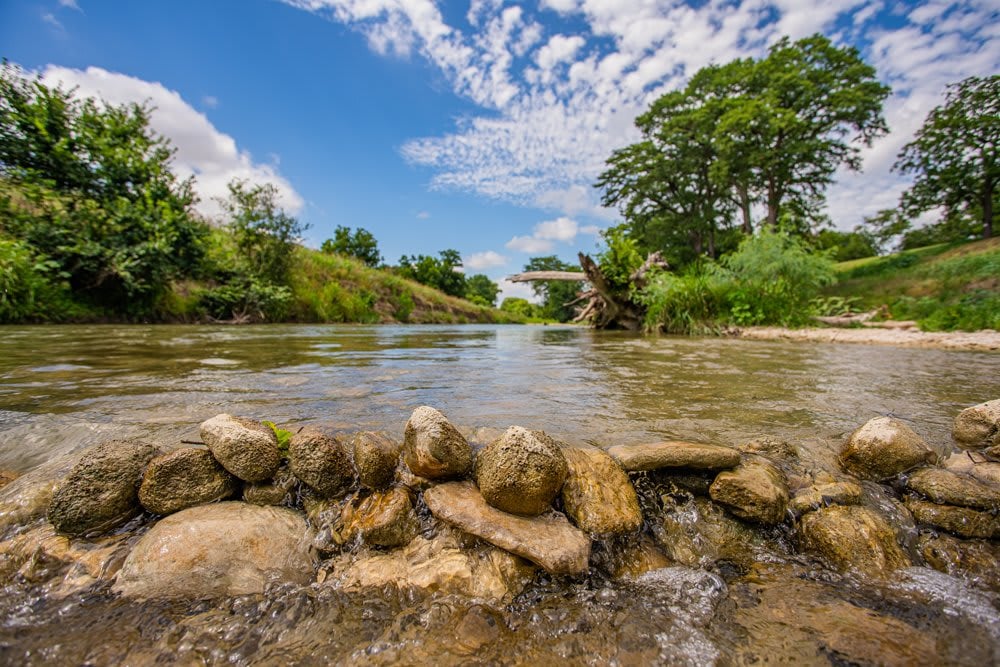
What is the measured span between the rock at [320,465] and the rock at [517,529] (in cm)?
38

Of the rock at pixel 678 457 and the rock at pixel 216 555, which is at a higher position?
the rock at pixel 678 457

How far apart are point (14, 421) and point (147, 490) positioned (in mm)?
1364

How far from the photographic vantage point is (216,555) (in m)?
1.30

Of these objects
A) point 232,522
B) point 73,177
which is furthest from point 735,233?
point 73,177

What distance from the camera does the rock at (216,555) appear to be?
3.96 ft

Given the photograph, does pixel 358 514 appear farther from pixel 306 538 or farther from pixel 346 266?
pixel 346 266

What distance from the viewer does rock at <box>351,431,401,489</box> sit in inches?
62.9

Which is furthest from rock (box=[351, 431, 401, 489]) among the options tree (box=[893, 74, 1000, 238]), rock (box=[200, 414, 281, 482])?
tree (box=[893, 74, 1000, 238])

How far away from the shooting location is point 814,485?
1.59 m

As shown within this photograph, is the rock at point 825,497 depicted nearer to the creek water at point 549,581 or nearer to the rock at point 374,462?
the creek water at point 549,581

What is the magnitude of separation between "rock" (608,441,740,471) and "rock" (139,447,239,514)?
5.54ft

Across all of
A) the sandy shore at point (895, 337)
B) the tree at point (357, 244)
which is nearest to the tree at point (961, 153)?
the sandy shore at point (895, 337)

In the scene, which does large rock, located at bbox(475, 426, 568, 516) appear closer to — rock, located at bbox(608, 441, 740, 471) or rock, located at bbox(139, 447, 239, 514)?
rock, located at bbox(608, 441, 740, 471)

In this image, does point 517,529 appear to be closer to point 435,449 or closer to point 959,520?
point 435,449
